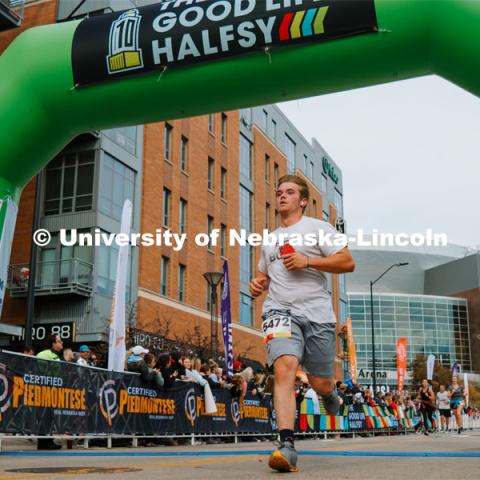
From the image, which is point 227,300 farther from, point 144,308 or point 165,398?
point 165,398

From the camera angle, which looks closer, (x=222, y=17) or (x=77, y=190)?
(x=222, y=17)

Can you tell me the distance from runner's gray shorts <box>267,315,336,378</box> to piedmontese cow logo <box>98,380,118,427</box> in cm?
617

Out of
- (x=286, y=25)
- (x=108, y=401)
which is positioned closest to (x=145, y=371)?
(x=108, y=401)

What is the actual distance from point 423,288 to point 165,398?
368 ft

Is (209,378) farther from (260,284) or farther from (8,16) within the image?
(8,16)

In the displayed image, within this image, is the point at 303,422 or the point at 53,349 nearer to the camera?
the point at 53,349

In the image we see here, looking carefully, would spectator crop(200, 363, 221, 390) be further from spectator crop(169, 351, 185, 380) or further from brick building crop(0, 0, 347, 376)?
Result: brick building crop(0, 0, 347, 376)

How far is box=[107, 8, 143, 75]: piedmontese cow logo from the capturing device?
25.5 ft

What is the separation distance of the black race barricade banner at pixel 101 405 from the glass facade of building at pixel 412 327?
9031 centimetres

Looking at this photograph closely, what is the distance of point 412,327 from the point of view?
107 m

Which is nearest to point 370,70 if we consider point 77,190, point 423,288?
point 77,190

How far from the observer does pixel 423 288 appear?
120000 mm

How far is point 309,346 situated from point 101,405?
633cm

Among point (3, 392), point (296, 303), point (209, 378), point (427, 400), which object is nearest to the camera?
point (296, 303)
